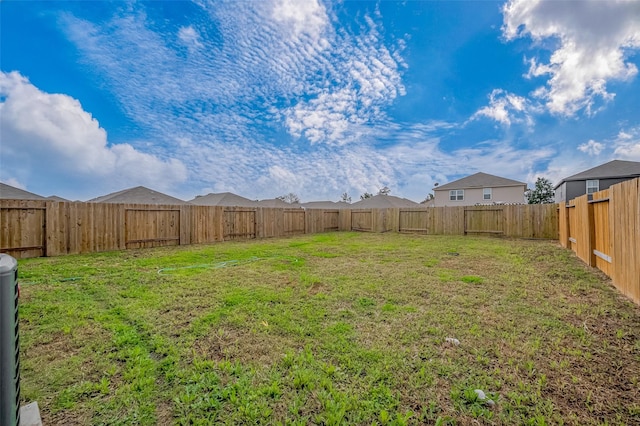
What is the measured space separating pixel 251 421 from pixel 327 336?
111 centimetres

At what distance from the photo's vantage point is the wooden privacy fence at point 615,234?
3199mm

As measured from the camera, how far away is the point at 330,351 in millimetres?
Result: 2236

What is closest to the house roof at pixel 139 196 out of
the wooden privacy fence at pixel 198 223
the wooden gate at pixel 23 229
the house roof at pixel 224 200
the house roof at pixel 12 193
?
the house roof at pixel 12 193

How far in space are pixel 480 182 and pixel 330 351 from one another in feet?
76.9

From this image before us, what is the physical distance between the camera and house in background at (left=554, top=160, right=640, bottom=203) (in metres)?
17.2

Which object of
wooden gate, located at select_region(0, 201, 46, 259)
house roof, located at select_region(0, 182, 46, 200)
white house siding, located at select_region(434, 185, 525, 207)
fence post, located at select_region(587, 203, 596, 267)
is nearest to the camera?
fence post, located at select_region(587, 203, 596, 267)

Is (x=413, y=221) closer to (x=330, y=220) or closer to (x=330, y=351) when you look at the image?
(x=330, y=220)

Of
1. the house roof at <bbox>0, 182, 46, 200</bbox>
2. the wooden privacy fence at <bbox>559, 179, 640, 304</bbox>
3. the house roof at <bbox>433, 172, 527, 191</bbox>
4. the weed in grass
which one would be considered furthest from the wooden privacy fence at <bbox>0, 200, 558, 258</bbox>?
the house roof at <bbox>433, 172, 527, 191</bbox>

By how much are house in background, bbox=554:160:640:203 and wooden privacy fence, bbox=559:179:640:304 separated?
53.7 feet

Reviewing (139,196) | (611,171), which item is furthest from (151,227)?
(611,171)

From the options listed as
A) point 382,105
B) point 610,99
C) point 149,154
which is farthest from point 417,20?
point 149,154

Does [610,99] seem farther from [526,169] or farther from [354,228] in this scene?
[354,228]

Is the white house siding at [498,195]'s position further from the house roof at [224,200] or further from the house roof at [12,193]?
the house roof at [12,193]

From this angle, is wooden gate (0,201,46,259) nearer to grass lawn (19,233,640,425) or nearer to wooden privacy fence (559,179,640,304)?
→ grass lawn (19,233,640,425)
